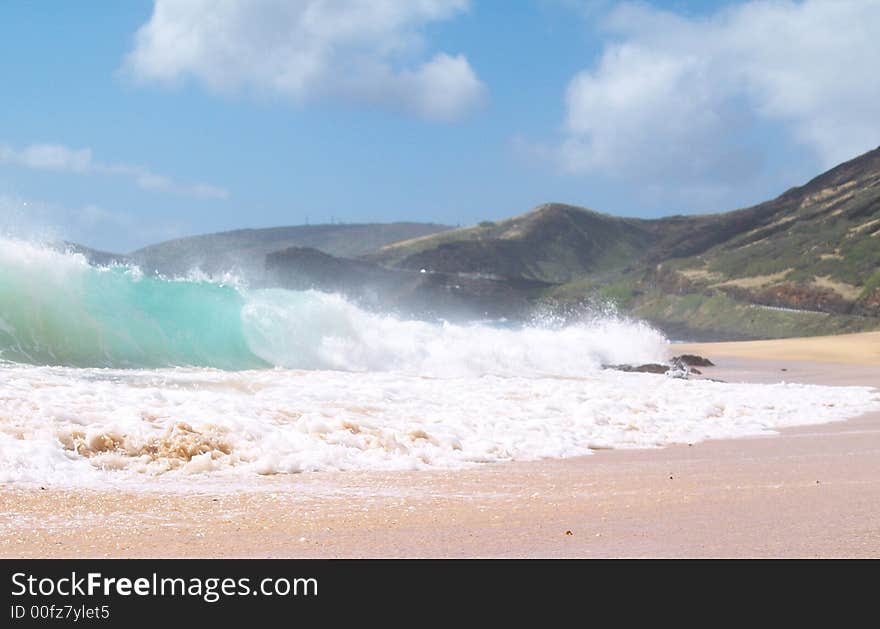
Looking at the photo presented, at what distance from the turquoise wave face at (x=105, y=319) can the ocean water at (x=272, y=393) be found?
0.15 ft

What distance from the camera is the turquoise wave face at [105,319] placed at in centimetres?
1459

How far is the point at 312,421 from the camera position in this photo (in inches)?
344

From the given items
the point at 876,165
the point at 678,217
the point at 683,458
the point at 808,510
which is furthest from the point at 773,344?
the point at 678,217

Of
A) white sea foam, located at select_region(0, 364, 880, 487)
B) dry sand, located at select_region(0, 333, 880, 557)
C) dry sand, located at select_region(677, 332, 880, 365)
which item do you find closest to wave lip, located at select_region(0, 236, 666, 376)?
white sea foam, located at select_region(0, 364, 880, 487)

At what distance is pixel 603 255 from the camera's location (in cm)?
14212

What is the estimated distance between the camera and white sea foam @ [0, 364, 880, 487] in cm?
710

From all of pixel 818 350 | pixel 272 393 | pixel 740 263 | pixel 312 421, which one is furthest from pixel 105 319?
pixel 740 263

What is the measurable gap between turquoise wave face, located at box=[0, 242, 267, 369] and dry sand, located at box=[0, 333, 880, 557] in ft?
28.4

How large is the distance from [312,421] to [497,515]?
3.70 metres

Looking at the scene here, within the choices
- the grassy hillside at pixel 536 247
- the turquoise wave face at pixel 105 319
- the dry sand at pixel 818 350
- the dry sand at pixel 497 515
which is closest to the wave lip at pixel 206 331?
the turquoise wave face at pixel 105 319

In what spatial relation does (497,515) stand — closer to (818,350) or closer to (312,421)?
(312,421)

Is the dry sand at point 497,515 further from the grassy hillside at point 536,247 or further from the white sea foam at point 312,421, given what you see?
the grassy hillside at point 536,247
